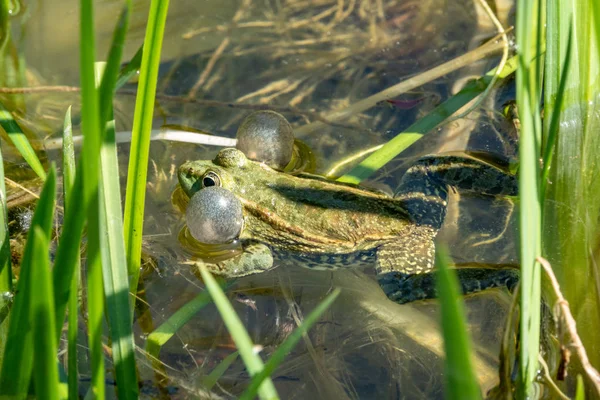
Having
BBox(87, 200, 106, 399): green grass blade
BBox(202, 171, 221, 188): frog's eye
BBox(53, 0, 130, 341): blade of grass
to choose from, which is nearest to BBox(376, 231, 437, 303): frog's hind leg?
BBox(202, 171, 221, 188): frog's eye

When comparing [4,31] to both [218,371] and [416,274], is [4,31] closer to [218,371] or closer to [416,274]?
[218,371]

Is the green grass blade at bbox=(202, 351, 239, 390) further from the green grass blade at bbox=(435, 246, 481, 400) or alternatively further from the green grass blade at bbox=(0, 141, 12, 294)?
the green grass blade at bbox=(435, 246, 481, 400)

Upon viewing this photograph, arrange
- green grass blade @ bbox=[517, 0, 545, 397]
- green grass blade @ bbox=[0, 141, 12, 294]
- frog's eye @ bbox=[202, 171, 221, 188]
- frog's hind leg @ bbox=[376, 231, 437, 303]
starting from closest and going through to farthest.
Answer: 1. green grass blade @ bbox=[517, 0, 545, 397]
2. green grass blade @ bbox=[0, 141, 12, 294]
3. frog's hind leg @ bbox=[376, 231, 437, 303]
4. frog's eye @ bbox=[202, 171, 221, 188]

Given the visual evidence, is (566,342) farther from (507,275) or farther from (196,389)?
(196,389)

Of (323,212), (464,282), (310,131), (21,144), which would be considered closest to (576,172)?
(464,282)

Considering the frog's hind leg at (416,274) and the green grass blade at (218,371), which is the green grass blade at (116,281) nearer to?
the green grass blade at (218,371)
